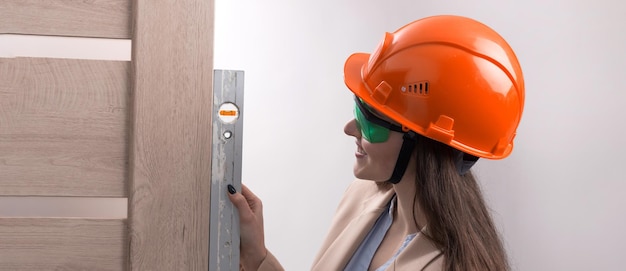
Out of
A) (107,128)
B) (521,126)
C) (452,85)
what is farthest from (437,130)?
(521,126)

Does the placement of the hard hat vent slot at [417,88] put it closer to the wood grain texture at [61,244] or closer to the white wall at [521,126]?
the wood grain texture at [61,244]

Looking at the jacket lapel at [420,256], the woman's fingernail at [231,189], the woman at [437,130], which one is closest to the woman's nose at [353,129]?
the woman at [437,130]

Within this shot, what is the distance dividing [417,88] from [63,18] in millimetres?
784

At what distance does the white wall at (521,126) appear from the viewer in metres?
2.93

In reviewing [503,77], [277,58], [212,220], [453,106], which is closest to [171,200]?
[212,220]

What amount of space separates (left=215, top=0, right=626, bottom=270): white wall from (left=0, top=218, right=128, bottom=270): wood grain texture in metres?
1.91

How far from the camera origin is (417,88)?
1554 millimetres

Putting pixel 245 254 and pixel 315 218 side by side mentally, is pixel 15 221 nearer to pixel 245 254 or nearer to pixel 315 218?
pixel 245 254

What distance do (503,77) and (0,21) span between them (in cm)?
103

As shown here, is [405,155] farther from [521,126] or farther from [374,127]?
[521,126]

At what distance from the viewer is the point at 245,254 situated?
5.40 ft

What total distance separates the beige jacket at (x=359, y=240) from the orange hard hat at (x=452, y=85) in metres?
0.26

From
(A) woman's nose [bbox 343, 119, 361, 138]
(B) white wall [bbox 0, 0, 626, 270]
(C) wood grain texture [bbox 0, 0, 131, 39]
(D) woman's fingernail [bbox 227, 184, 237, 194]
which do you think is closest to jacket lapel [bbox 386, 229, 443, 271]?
(A) woman's nose [bbox 343, 119, 361, 138]

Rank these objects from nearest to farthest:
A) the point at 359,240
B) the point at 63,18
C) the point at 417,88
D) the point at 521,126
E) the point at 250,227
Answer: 1. the point at 63,18
2. the point at 250,227
3. the point at 417,88
4. the point at 359,240
5. the point at 521,126
